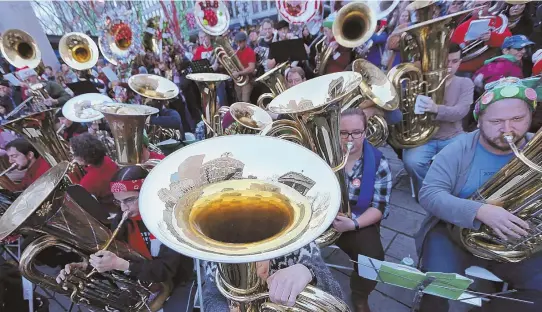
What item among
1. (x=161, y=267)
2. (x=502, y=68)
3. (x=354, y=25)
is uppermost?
(x=354, y=25)

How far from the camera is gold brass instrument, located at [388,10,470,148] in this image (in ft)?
10.0

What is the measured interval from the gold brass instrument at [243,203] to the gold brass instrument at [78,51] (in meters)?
8.14

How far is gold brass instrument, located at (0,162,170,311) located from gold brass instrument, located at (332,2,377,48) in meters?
4.34

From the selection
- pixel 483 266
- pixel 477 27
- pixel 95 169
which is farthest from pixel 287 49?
pixel 483 266

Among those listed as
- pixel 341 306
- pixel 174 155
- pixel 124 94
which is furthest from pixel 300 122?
pixel 124 94

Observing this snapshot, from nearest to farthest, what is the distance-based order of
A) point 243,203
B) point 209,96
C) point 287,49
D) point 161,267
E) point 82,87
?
point 243,203, point 161,267, point 209,96, point 287,49, point 82,87

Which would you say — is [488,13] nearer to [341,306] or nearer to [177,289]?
[341,306]

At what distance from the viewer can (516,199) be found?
1.83 meters

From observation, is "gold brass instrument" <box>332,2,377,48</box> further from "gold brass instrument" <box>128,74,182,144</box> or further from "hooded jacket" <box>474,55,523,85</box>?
"gold brass instrument" <box>128,74,182,144</box>

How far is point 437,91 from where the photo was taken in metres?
3.20

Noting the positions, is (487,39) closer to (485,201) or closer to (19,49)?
(485,201)

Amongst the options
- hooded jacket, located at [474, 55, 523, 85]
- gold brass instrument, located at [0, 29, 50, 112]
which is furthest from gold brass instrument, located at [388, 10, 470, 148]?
gold brass instrument, located at [0, 29, 50, 112]

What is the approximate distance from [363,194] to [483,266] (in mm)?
966

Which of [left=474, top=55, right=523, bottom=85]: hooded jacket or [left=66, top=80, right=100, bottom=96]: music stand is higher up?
[left=474, top=55, right=523, bottom=85]: hooded jacket
